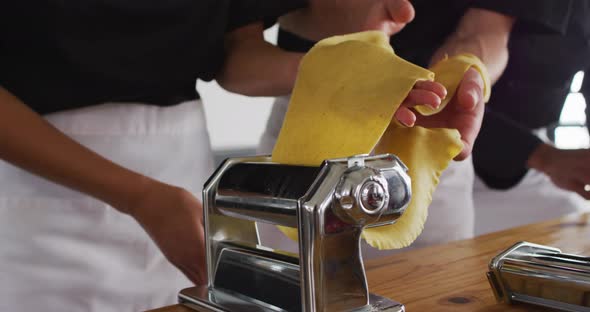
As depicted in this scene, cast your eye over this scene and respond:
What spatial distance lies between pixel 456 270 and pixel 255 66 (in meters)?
0.35

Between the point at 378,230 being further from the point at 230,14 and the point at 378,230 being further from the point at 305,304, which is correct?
the point at 230,14

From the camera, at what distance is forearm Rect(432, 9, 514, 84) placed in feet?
3.33

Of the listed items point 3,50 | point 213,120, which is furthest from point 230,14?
point 213,120

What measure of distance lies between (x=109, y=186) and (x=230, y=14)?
29cm

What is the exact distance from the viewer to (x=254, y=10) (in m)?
0.85

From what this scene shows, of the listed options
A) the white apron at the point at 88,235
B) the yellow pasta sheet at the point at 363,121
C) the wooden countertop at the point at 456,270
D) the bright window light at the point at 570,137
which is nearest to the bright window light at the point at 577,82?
the bright window light at the point at 570,137

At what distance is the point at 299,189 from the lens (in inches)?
16.9

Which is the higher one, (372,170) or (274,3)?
(274,3)

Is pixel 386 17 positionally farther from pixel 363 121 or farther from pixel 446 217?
pixel 446 217

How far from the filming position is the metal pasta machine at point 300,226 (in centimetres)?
41

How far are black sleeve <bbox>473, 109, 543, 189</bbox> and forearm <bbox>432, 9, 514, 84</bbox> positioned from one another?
0.77 feet

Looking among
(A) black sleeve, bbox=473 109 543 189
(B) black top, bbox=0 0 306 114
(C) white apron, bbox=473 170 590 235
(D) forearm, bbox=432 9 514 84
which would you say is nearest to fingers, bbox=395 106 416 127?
(B) black top, bbox=0 0 306 114

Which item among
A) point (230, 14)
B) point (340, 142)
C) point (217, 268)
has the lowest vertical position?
point (217, 268)

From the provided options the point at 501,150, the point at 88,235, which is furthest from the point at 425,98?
the point at 501,150
